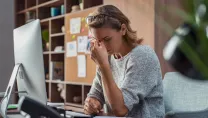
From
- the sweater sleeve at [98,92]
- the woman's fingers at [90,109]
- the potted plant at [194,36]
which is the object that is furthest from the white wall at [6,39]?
the potted plant at [194,36]

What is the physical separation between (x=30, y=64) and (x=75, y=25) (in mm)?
2662

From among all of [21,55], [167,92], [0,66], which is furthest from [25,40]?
[0,66]

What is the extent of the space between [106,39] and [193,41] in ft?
4.21

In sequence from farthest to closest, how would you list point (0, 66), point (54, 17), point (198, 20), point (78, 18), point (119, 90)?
point (54, 17), point (78, 18), point (0, 66), point (119, 90), point (198, 20)

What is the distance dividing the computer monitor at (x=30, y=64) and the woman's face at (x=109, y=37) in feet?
1.04

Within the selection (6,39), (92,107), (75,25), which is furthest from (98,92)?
(75,25)

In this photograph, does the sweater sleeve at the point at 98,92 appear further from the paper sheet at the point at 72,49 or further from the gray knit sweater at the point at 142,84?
the paper sheet at the point at 72,49

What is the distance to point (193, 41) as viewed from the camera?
23 centimetres

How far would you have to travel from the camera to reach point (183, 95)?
1.56 metres

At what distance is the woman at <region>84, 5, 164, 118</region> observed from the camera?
1344mm

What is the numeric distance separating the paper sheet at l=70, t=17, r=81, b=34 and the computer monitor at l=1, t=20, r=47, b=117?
2398 millimetres

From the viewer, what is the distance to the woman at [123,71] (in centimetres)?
134

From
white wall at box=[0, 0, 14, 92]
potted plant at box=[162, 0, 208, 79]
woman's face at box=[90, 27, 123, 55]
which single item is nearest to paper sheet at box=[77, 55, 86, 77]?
white wall at box=[0, 0, 14, 92]

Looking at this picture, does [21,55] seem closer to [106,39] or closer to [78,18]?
[106,39]
